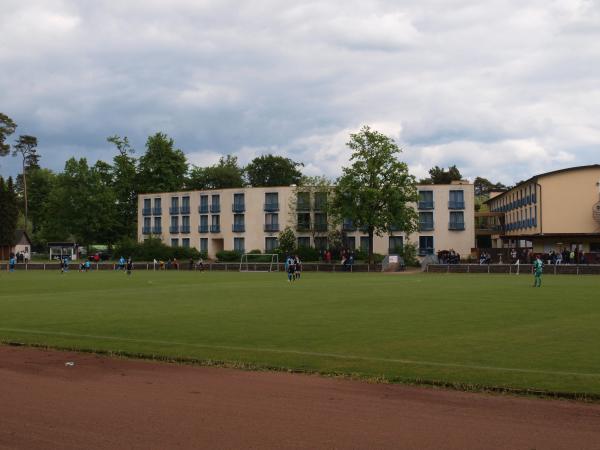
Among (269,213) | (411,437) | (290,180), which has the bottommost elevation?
(411,437)

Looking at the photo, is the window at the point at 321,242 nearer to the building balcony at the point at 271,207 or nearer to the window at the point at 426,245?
the building balcony at the point at 271,207

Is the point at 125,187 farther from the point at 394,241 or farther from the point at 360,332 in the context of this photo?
the point at 360,332

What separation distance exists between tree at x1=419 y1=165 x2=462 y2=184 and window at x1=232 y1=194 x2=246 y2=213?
45.7 m

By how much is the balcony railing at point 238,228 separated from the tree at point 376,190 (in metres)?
22.1

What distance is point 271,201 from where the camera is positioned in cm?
9606

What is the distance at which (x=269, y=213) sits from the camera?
3792 inches

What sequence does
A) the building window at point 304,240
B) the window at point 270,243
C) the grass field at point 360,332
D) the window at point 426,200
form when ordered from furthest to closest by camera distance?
the window at point 270,243 → the building window at point 304,240 → the window at point 426,200 → the grass field at point 360,332

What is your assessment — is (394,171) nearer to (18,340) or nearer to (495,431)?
(18,340)

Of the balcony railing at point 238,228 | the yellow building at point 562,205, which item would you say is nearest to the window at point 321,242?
the balcony railing at point 238,228

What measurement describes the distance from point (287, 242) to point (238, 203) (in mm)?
15042

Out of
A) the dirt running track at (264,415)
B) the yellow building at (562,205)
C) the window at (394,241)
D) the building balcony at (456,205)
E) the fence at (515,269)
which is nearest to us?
the dirt running track at (264,415)

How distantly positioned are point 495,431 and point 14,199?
107810mm

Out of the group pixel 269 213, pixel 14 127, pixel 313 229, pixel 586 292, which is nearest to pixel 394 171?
pixel 313 229

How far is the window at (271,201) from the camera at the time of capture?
9562 cm
